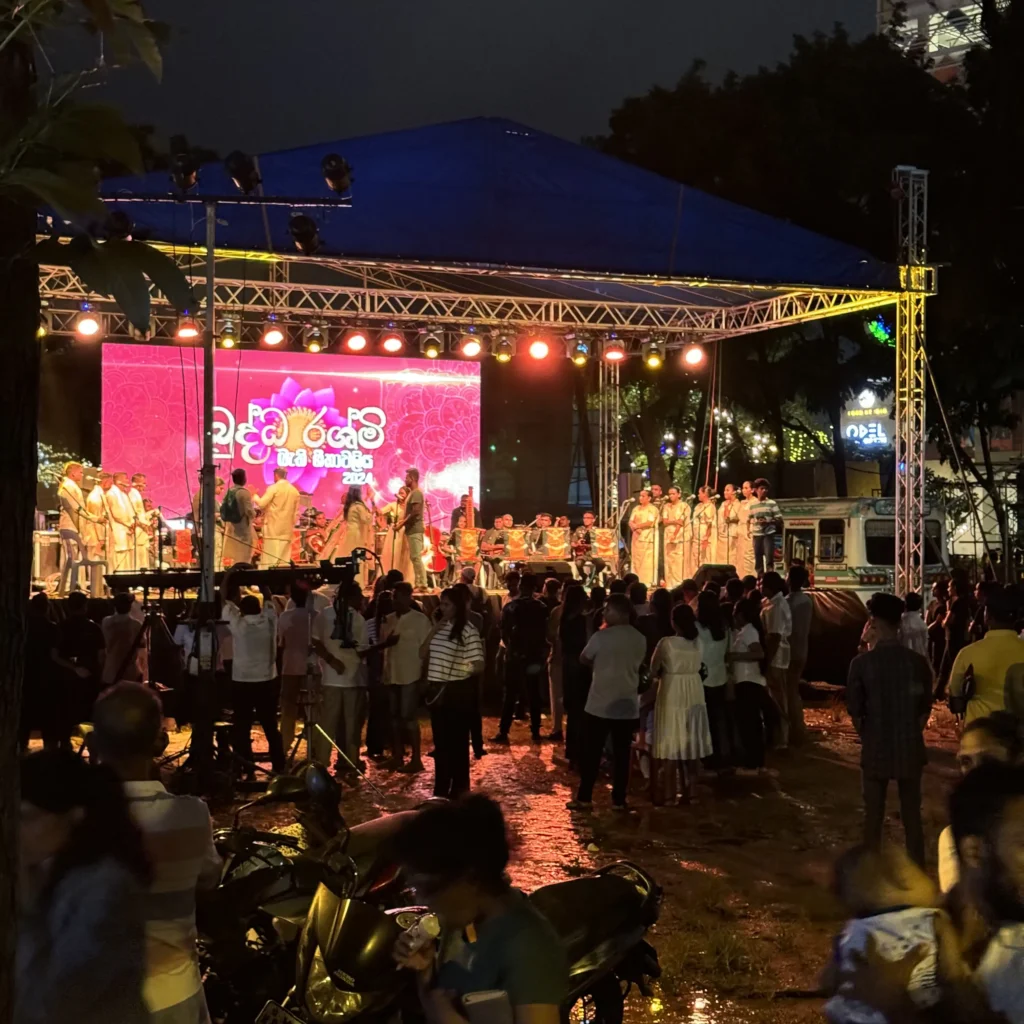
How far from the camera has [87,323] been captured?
702 inches

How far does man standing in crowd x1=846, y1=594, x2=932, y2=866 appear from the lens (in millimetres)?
6629

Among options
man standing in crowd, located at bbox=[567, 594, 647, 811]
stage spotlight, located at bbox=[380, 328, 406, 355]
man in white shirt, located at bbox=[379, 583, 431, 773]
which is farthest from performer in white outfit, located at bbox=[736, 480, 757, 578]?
man standing in crowd, located at bbox=[567, 594, 647, 811]

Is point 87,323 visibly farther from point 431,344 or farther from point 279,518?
point 431,344

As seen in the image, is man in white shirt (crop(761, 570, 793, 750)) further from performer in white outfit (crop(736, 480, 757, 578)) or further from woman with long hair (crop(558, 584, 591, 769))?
performer in white outfit (crop(736, 480, 757, 578))

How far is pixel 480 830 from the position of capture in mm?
2586

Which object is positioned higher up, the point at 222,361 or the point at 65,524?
the point at 222,361

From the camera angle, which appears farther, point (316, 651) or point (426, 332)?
point (426, 332)

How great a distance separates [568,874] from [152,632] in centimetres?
620

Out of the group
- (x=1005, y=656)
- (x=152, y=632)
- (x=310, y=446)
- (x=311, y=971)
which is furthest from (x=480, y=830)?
(x=310, y=446)

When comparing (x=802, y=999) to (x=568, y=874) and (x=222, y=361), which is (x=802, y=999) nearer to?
(x=568, y=874)

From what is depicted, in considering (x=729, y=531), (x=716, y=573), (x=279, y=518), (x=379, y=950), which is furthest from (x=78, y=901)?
(x=729, y=531)

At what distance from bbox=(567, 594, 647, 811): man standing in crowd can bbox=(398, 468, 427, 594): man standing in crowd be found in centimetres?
1014

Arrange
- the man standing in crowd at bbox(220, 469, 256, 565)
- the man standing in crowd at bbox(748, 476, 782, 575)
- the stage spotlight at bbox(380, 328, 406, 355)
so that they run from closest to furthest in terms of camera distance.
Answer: the man standing in crowd at bbox(220, 469, 256, 565)
the man standing in crowd at bbox(748, 476, 782, 575)
the stage spotlight at bbox(380, 328, 406, 355)

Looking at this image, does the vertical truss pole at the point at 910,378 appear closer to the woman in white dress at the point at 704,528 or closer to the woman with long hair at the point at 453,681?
the woman in white dress at the point at 704,528
